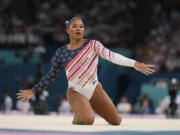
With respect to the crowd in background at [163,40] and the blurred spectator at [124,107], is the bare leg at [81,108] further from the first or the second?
the crowd in background at [163,40]

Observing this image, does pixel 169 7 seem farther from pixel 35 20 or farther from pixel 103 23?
pixel 35 20

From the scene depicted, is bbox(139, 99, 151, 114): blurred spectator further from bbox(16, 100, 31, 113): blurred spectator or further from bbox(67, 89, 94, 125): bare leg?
bbox(67, 89, 94, 125): bare leg

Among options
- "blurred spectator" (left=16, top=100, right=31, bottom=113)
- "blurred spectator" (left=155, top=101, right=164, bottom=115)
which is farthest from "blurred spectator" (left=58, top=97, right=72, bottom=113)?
"blurred spectator" (left=155, top=101, right=164, bottom=115)

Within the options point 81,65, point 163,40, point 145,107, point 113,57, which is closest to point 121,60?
point 113,57

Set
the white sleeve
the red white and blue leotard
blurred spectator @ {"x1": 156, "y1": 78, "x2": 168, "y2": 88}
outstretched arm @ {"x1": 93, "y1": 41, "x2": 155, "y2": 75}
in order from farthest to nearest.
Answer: blurred spectator @ {"x1": 156, "y1": 78, "x2": 168, "y2": 88} → the red white and blue leotard → the white sleeve → outstretched arm @ {"x1": 93, "y1": 41, "x2": 155, "y2": 75}

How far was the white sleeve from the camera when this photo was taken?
224 inches

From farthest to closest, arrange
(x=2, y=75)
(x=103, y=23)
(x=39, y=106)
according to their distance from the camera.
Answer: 1. (x=103, y=23)
2. (x=2, y=75)
3. (x=39, y=106)

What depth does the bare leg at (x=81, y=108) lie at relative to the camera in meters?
5.97

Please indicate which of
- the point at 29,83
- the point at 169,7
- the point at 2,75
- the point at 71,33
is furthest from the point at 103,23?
the point at 71,33

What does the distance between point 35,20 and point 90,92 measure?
464 inches

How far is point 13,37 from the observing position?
54.1ft

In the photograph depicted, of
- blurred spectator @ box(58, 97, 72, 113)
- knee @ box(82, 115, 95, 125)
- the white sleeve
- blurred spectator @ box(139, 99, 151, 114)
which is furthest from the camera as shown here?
A: blurred spectator @ box(58, 97, 72, 113)

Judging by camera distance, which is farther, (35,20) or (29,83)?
(35,20)

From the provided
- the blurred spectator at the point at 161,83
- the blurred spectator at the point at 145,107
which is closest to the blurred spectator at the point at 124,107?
the blurred spectator at the point at 145,107
